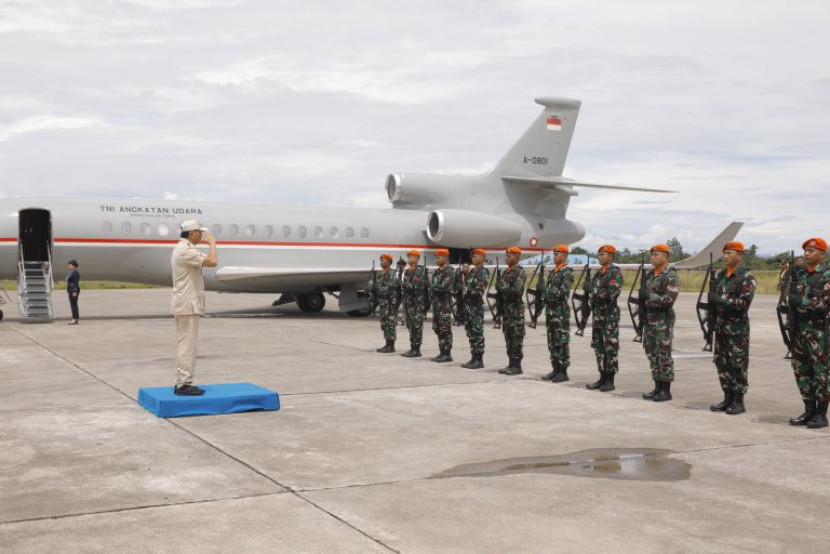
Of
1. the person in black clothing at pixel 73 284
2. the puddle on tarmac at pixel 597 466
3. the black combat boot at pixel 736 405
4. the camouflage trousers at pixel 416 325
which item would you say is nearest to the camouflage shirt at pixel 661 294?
the black combat boot at pixel 736 405

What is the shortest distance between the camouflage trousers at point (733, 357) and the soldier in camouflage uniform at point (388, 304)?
6386 millimetres

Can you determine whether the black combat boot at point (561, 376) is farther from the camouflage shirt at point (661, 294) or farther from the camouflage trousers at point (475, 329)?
the camouflage shirt at point (661, 294)

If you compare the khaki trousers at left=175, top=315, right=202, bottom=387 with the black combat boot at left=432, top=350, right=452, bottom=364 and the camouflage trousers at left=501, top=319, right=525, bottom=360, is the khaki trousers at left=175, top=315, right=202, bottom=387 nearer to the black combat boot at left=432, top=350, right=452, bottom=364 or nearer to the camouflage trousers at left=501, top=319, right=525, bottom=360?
the camouflage trousers at left=501, top=319, right=525, bottom=360

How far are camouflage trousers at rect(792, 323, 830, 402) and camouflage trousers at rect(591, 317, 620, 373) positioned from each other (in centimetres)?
219

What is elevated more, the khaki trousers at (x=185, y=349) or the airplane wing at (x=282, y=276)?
the airplane wing at (x=282, y=276)

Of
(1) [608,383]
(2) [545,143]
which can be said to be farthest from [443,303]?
(2) [545,143]

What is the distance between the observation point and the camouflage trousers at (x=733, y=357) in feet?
27.5

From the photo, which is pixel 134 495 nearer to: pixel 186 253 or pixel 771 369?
pixel 186 253

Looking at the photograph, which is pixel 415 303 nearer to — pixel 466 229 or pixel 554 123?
pixel 466 229

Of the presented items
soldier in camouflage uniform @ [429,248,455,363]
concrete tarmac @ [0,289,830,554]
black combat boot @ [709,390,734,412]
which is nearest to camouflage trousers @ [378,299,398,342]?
soldier in camouflage uniform @ [429,248,455,363]

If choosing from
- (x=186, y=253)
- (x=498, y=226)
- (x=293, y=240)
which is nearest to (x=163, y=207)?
(x=293, y=240)

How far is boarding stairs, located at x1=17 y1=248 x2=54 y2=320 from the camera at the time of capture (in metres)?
19.3

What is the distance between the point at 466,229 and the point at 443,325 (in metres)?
10.8

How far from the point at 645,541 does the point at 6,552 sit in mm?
3296
